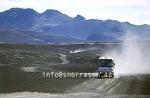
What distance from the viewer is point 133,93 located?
140 ft

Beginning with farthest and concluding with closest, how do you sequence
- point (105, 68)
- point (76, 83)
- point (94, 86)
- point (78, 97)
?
point (105, 68)
point (76, 83)
point (94, 86)
point (78, 97)

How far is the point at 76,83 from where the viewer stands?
2158 inches

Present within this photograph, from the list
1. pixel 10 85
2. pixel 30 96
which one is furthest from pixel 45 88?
pixel 30 96

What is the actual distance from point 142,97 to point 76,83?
1720 cm

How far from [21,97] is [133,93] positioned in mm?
10994

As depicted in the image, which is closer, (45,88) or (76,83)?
(45,88)

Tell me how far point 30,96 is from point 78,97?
4298 mm

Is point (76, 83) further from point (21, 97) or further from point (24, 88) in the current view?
point (21, 97)

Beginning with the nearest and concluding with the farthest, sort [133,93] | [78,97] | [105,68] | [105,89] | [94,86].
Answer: [78,97] < [133,93] < [105,89] < [94,86] < [105,68]

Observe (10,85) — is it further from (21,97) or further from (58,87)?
(21,97)

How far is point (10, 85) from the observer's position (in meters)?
52.4

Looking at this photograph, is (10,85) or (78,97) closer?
(78,97)

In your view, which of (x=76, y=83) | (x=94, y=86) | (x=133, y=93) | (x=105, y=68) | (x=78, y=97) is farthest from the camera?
(x=105, y=68)

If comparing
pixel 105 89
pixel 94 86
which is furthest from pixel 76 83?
pixel 105 89
